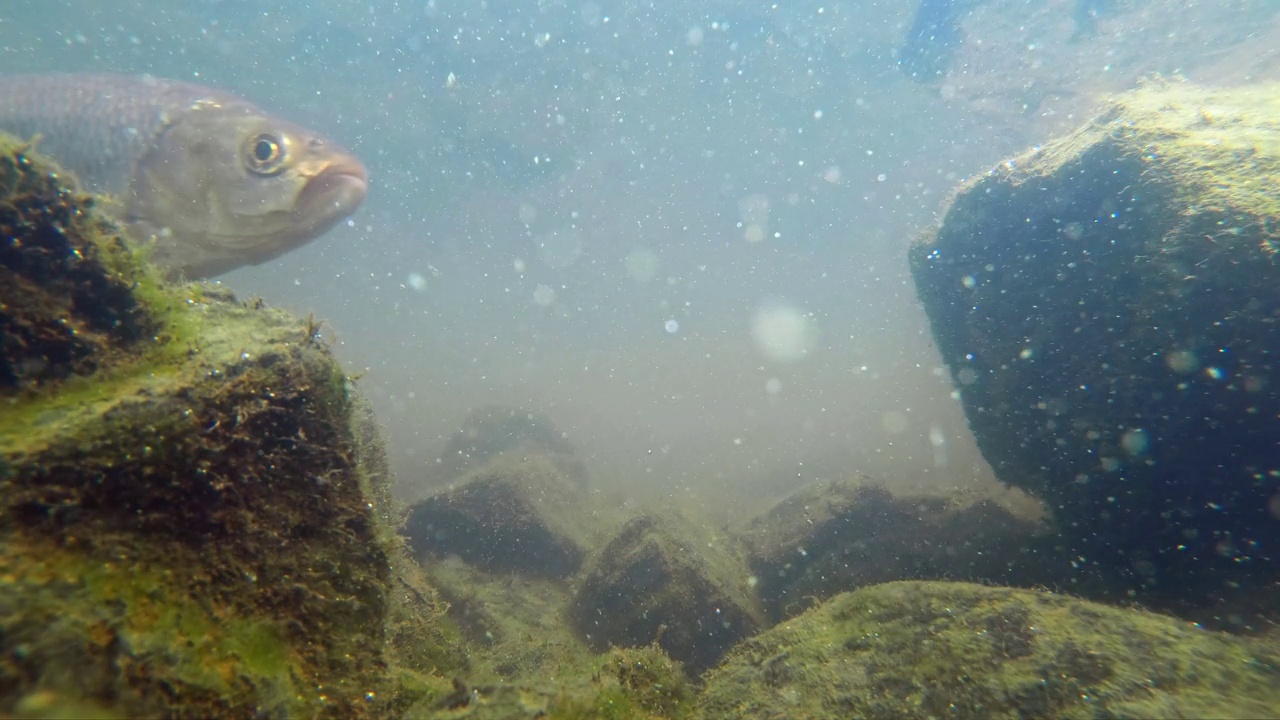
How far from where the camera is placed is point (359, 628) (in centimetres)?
194

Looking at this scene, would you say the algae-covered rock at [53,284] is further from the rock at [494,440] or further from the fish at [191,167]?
the rock at [494,440]

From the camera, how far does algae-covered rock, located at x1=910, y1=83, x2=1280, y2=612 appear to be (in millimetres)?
4441

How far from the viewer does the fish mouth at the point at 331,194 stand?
135 inches

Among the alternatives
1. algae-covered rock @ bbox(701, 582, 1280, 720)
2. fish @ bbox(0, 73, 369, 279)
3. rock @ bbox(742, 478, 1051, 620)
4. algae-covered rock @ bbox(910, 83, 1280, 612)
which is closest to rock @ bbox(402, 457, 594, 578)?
rock @ bbox(742, 478, 1051, 620)

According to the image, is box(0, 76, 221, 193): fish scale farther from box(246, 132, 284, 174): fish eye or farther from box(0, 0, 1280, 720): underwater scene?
box(246, 132, 284, 174): fish eye

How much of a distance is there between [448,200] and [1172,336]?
47353 mm

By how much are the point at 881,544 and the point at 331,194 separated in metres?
7.21

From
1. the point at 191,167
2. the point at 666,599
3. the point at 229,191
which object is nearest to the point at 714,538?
the point at 666,599

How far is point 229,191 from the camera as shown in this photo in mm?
3301

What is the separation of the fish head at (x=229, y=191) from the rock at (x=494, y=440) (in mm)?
12099

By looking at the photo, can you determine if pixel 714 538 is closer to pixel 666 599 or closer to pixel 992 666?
pixel 666 599

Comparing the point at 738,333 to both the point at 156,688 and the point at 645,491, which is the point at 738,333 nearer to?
the point at 645,491

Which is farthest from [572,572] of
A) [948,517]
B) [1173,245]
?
[1173,245]

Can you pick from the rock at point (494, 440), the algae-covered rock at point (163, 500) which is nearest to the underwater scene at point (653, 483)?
the algae-covered rock at point (163, 500)
